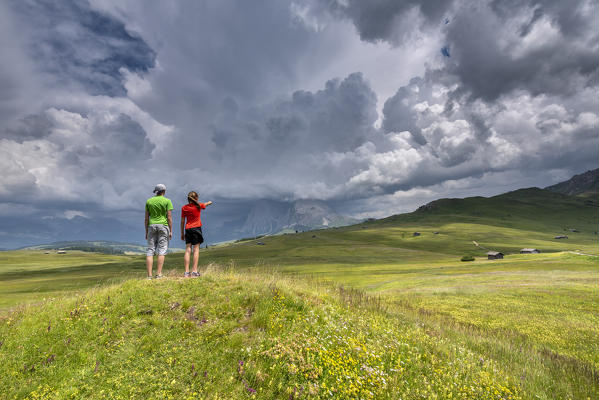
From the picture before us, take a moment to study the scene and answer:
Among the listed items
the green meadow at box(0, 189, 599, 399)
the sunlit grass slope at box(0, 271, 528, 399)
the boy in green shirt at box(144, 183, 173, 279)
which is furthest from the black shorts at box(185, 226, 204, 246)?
the sunlit grass slope at box(0, 271, 528, 399)

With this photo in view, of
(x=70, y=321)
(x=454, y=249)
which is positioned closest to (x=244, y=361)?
(x=70, y=321)

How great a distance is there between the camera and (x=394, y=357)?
294 inches

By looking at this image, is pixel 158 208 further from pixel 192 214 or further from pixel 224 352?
pixel 224 352

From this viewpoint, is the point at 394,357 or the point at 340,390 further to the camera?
the point at 394,357

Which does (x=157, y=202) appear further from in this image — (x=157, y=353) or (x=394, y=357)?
(x=394, y=357)

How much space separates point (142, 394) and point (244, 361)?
2286 mm

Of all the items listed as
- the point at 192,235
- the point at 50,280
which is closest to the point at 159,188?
the point at 192,235

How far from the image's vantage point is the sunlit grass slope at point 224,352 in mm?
5941

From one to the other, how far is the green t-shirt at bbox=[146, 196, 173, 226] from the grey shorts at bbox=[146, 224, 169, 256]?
9.6 inches

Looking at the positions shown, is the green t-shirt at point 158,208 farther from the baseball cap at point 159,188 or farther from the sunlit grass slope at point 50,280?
the sunlit grass slope at point 50,280

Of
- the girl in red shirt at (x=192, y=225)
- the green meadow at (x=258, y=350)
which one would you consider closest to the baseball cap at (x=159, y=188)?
the girl in red shirt at (x=192, y=225)

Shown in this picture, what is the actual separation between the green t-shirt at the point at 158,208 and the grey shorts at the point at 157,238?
24cm

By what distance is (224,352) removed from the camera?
7070 mm

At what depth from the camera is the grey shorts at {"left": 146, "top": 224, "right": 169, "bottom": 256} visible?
40.2 feet
